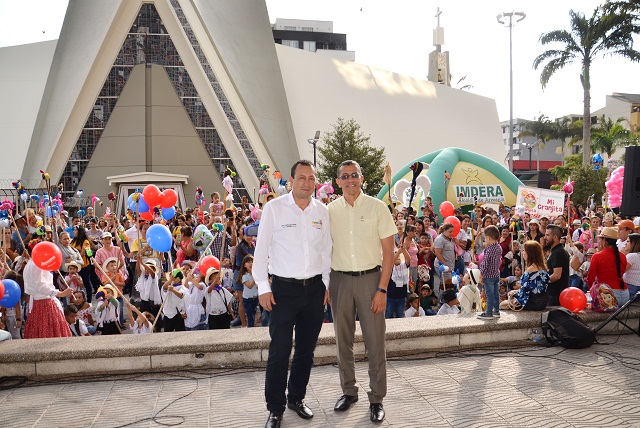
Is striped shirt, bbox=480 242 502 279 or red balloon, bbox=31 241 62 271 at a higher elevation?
red balloon, bbox=31 241 62 271

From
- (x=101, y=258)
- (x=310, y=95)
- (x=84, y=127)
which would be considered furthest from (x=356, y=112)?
(x=101, y=258)

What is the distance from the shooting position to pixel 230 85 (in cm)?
3130

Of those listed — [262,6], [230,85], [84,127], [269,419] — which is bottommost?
[269,419]

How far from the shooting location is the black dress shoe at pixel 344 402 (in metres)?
4.45

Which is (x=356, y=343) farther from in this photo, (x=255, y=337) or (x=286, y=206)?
(x=286, y=206)

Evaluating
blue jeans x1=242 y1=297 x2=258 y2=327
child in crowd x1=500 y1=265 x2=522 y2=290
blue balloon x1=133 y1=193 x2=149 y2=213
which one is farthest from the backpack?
blue balloon x1=133 y1=193 x2=149 y2=213

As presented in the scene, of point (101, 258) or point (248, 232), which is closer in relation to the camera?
point (248, 232)

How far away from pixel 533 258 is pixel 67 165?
27882mm

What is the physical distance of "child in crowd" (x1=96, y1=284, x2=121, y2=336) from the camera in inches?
305

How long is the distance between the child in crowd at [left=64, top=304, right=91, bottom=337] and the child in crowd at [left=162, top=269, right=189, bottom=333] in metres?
1.02

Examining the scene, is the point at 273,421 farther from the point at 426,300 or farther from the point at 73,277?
the point at 73,277

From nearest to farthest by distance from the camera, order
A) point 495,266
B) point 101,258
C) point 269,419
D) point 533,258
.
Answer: point 269,419
point 533,258
point 495,266
point 101,258

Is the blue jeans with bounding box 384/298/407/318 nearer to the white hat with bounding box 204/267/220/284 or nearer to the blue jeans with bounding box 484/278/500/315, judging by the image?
the blue jeans with bounding box 484/278/500/315

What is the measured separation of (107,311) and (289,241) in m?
4.44
